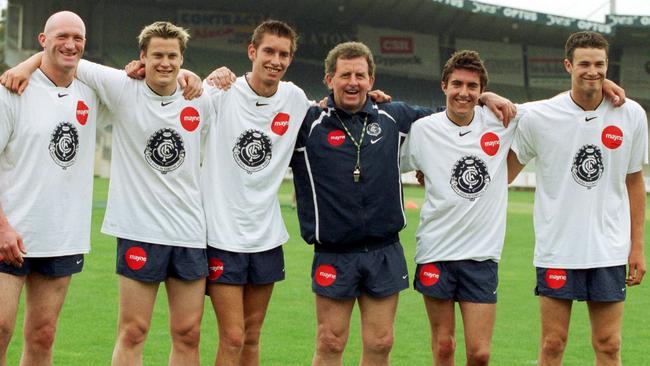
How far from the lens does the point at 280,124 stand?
5.54m

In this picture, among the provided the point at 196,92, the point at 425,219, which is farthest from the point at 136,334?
the point at 425,219

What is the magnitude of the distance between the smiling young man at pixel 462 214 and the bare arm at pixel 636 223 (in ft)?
2.53

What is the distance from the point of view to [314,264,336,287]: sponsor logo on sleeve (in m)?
5.49

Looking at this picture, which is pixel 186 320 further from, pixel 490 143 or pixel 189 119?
pixel 490 143

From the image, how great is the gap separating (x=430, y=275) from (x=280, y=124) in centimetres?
127

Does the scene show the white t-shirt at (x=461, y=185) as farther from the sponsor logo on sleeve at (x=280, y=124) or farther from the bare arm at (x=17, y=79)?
the bare arm at (x=17, y=79)

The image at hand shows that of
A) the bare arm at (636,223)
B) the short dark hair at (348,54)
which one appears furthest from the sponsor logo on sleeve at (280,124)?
the bare arm at (636,223)

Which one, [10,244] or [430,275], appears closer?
[10,244]

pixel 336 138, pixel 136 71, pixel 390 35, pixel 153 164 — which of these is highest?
pixel 390 35

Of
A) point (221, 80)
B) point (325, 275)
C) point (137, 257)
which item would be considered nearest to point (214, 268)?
point (137, 257)

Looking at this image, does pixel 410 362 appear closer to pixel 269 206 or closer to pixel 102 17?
pixel 269 206

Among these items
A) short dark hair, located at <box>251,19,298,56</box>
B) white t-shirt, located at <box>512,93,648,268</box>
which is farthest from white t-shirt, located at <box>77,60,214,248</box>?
white t-shirt, located at <box>512,93,648,268</box>

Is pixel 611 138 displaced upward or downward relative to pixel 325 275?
upward

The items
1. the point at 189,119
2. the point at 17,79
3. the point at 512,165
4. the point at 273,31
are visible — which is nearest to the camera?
the point at 17,79
